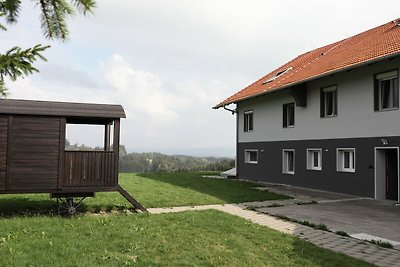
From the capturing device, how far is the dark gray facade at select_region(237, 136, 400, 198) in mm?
14734

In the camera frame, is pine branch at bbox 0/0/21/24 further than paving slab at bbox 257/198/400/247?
No

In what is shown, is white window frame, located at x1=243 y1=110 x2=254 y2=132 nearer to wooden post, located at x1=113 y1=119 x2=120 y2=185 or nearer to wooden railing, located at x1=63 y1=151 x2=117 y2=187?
wooden post, located at x1=113 y1=119 x2=120 y2=185

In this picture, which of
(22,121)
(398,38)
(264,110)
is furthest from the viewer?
(264,110)

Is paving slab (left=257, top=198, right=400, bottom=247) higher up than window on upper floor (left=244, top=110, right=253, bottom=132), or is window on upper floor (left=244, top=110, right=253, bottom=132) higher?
window on upper floor (left=244, top=110, right=253, bottom=132)

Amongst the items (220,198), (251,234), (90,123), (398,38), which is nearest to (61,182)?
(90,123)

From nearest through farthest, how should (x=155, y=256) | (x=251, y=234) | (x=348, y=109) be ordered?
1. (x=155, y=256)
2. (x=251, y=234)
3. (x=348, y=109)

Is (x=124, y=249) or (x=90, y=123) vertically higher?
(x=90, y=123)

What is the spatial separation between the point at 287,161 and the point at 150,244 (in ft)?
49.6

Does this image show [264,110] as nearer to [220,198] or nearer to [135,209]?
[220,198]

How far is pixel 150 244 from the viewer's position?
680 cm

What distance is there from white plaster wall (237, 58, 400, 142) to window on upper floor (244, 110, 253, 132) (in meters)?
2.13

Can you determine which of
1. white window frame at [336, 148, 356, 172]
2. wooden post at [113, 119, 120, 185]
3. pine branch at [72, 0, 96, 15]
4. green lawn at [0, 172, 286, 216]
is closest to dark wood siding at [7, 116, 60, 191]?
green lawn at [0, 172, 286, 216]

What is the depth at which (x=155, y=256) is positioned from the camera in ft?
20.2

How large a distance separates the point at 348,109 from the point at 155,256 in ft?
41.7
